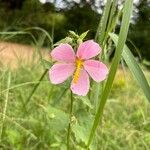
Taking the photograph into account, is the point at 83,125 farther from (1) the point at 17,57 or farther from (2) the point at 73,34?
(1) the point at 17,57

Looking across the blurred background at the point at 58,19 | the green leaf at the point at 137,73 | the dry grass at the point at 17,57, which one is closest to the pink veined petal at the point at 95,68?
the green leaf at the point at 137,73

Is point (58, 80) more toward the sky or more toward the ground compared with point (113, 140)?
more toward the sky

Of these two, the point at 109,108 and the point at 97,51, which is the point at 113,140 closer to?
the point at 109,108

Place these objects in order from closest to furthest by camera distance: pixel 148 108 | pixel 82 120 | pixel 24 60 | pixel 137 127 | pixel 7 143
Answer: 1. pixel 82 120
2. pixel 7 143
3. pixel 137 127
4. pixel 148 108
5. pixel 24 60

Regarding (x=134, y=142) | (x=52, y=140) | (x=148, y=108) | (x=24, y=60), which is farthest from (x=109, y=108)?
(x=24, y=60)

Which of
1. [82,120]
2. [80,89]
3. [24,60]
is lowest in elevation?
[24,60]

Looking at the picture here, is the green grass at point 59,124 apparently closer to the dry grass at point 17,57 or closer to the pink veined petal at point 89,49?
the pink veined petal at point 89,49

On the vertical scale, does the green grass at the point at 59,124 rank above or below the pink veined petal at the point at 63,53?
below
